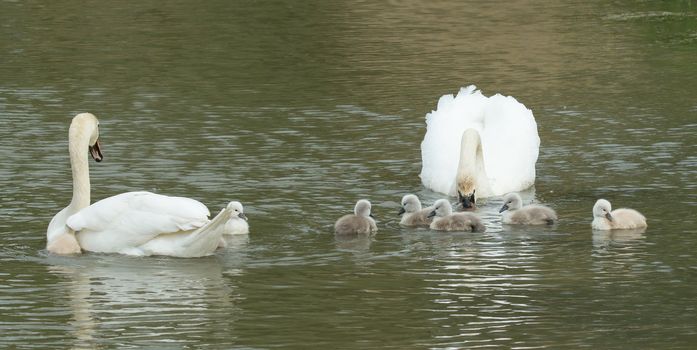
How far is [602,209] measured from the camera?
45.1ft

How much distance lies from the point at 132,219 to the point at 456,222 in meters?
2.54

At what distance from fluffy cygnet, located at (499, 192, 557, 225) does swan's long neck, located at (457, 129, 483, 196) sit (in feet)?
3.26

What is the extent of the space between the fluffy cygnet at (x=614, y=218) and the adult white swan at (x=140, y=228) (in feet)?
9.07

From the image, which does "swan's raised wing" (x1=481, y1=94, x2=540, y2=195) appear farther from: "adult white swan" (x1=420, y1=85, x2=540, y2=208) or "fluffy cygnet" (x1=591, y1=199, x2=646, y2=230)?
"fluffy cygnet" (x1=591, y1=199, x2=646, y2=230)

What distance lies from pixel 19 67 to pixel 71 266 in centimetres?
1176

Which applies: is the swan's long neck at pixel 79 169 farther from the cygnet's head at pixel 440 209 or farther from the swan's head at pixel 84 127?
the cygnet's head at pixel 440 209

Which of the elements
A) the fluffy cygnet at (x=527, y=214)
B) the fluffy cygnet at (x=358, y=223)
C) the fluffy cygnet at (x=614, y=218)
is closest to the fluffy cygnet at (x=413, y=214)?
the fluffy cygnet at (x=358, y=223)

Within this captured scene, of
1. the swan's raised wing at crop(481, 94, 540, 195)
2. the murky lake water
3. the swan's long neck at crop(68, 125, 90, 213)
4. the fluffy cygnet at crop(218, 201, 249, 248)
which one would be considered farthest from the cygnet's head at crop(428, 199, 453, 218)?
the swan's long neck at crop(68, 125, 90, 213)

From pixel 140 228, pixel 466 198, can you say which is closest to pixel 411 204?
pixel 466 198

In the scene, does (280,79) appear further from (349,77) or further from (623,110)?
(623,110)

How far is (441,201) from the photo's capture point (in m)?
14.2

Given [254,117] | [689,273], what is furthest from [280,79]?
[689,273]

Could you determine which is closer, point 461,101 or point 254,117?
point 461,101

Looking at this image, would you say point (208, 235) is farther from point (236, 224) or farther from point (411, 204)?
point (411, 204)
